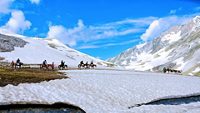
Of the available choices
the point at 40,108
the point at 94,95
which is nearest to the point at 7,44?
the point at 94,95

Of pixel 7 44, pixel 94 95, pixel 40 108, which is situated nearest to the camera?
pixel 40 108

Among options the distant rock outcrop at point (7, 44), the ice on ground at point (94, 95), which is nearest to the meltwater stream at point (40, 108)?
the ice on ground at point (94, 95)

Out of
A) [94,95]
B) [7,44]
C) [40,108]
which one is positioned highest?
[7,44]

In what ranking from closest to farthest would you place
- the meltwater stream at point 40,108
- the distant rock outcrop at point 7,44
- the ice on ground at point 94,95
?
1. the meltwater stream at point 40,108
2. the ice on ground at point 94,95
3. the distant rock outcrop at point 7,44

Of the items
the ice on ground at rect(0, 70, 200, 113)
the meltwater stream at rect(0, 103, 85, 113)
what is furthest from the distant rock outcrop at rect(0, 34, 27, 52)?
the meltwater stream at rect(0, 103, 85, 113)

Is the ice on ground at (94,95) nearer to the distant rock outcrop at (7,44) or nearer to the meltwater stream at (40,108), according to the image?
the meltwater stream at (40,108)

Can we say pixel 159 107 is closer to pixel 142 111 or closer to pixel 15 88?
pixel 142 111

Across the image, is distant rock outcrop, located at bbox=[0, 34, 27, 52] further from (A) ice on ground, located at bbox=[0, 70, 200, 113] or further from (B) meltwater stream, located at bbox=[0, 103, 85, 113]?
(B) meltwater stream, located at bbox=[0, 103, 85, 113]

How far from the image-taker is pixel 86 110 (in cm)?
4700

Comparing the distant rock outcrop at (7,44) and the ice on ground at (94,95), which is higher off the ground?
the distant rock outcrop at (7,44)

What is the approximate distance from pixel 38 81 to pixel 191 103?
22161mm

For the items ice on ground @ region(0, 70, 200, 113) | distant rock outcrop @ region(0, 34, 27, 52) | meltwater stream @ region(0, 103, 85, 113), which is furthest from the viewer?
distant rock outcrop @ region(0, 34, 27, 52)

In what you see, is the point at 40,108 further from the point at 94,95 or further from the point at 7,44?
the point at 7,44

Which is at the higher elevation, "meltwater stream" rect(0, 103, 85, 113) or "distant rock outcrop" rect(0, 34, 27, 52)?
"distant rock outcrop" rect(0, 34, 27, 52)
